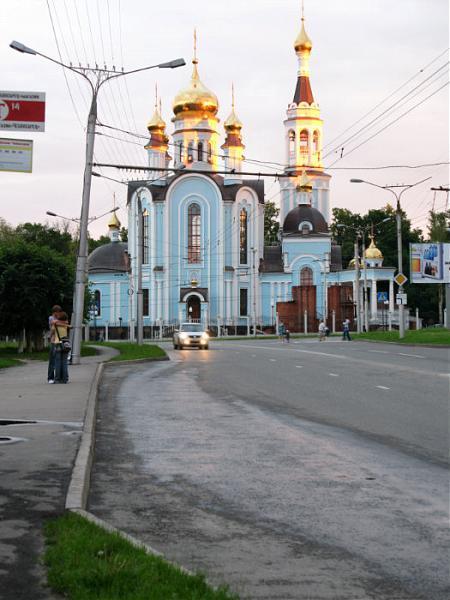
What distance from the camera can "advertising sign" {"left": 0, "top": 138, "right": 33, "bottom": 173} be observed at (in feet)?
31.8

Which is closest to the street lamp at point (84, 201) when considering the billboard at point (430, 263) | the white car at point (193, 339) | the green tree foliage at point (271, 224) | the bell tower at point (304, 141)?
the white car at point (193, 339)

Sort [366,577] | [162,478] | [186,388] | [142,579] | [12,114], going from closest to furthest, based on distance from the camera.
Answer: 1. [142,579]
2. [366,577]
3. [162,478]
4. [12,114]
5. [186,388]

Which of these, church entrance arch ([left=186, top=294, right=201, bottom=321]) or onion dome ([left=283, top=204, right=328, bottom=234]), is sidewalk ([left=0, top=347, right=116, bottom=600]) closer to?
church entrance arch ([left=186, top=294, right=201, bottom=321])

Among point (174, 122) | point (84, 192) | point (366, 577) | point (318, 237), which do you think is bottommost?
point (366, 577)

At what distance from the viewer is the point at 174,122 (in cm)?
8756

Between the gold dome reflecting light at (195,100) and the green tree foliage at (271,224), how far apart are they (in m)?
27.3

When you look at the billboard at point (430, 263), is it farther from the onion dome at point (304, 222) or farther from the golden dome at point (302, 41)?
the golden dome at point (302, 41)

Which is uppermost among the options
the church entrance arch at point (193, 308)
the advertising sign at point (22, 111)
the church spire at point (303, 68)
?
the church spire at point (303, 68)

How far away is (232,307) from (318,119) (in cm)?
2439

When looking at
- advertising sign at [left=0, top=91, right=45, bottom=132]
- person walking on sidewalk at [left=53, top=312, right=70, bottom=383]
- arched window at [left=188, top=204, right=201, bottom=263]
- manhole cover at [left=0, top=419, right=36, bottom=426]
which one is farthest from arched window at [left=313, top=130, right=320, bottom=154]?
advertising sign at [left=0, top=91, right=45, bottom=132]

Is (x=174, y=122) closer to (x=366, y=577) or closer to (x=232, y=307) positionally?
(x=232, y=307)

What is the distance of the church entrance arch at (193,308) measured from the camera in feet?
267

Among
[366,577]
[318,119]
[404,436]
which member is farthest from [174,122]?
[366,577]

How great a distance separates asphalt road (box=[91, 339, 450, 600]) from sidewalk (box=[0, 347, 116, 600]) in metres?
0.43
